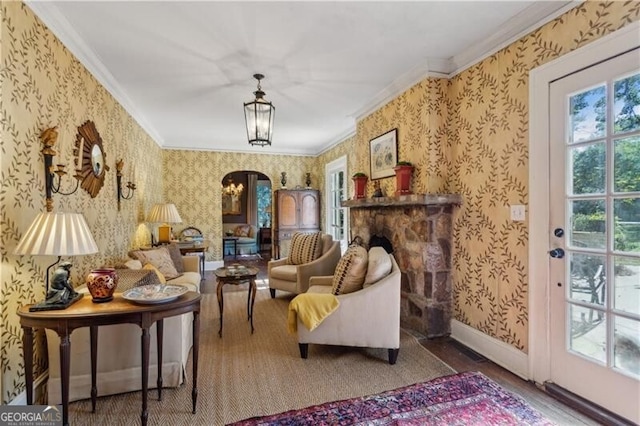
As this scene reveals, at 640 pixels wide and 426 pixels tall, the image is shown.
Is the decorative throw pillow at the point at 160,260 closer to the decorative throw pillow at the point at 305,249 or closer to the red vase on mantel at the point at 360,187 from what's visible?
the decorative throw pillow at the point at 305,249

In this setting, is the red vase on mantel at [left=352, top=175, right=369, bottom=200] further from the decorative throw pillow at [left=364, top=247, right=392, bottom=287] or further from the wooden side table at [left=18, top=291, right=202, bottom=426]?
the wooden side table at [left=18, top=291, right=202, bottom=426]

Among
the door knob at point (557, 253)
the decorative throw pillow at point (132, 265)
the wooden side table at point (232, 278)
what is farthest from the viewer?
the wooden side table at point (232, 278)

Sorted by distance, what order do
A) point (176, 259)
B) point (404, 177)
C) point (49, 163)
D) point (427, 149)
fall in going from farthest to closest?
point (176, 259)
point (404, 177)
point (427, 149)
point (49, 163)

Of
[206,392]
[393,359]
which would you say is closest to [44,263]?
[206,392]

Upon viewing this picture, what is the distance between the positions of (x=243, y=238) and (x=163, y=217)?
4757 mm

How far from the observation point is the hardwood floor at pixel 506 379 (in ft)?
6.33

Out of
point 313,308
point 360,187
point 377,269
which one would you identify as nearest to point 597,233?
point 377,269

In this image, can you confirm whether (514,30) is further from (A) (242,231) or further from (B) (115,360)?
(A) (242,231)

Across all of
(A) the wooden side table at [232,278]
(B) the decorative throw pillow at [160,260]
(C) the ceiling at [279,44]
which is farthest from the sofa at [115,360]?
(C) the ceiling at [279,44]

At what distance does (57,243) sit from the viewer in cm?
172

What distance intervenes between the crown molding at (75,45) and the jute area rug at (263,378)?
2.50m

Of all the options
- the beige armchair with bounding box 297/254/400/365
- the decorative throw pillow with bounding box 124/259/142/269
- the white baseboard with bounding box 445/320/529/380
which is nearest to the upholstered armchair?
the beige armchair with bounding box 297/254/400/365

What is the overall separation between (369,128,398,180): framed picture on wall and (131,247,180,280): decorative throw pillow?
266 cm

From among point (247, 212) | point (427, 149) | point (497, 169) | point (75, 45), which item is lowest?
point (247, 212)
